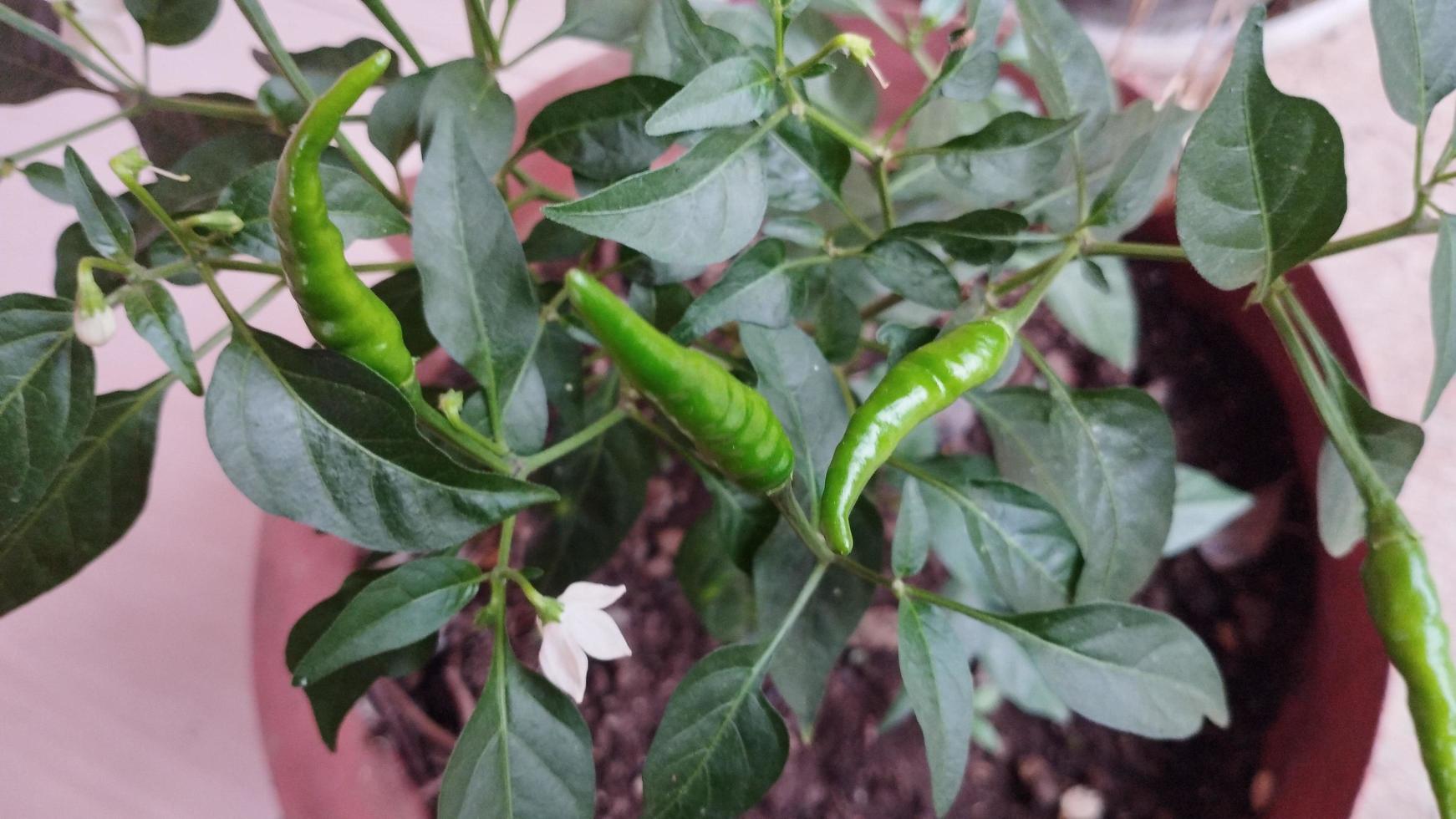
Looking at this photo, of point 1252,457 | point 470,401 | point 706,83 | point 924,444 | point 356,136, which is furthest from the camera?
A: point 356,136

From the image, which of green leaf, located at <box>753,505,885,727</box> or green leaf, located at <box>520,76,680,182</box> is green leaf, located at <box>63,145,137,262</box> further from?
green leaf, located at <box>753,505,885,727</box>

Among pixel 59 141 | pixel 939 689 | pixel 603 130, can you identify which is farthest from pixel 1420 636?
pixel 59 141

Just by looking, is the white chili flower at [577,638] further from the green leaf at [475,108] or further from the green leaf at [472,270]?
the green leaf at [475,108]

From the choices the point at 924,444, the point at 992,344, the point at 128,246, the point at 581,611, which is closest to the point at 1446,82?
the point at 992,344

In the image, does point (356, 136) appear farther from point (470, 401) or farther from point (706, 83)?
point (706, 83)

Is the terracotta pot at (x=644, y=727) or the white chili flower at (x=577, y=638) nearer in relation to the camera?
the white chili flower at (x=577, y=638)

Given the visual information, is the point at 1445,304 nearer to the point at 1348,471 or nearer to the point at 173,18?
the point at 1348,471

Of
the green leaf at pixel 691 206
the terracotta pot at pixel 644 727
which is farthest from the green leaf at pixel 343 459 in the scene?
the terracotta pot at pixel 644 727
